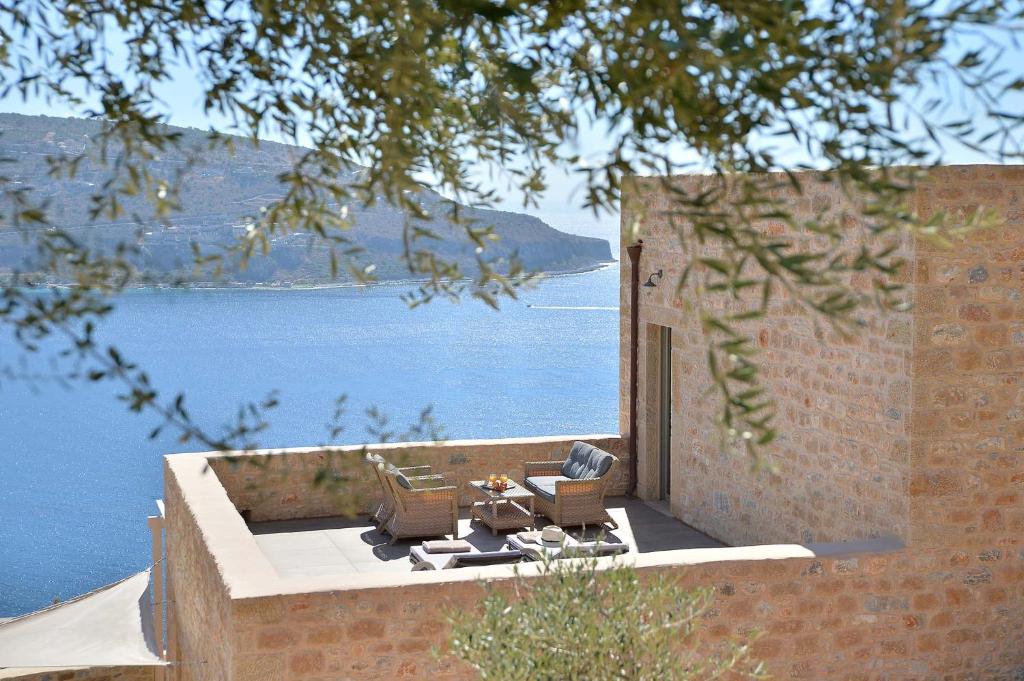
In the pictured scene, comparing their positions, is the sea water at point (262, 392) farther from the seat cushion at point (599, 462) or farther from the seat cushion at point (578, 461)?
the seat cushion at point (599, 462)

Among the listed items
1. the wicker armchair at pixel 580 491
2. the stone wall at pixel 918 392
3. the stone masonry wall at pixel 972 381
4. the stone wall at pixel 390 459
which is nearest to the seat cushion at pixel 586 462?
the wicker armchair at pixel 580 491

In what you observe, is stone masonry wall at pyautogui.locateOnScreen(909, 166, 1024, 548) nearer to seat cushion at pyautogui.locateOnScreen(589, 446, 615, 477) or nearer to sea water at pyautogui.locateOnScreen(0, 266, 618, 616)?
seat cushion at pyautogui.locateOnScreen(589, 446, 615, 477)

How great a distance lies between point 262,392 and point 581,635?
53464mm

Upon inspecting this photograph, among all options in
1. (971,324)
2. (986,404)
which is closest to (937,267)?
(971,324)

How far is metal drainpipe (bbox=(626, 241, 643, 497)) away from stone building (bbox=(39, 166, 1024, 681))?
2.77 meters

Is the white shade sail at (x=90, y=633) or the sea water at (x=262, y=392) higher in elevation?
the white shade sail at (x=90, y=633)

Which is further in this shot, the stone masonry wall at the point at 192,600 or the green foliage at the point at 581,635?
the stone masonry wall at the point at 192,600

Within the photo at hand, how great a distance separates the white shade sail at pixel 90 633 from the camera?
814 centimetres

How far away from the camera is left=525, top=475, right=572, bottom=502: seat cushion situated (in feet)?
34.2

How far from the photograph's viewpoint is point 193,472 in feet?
32.1

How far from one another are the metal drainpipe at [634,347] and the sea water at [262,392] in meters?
16.2


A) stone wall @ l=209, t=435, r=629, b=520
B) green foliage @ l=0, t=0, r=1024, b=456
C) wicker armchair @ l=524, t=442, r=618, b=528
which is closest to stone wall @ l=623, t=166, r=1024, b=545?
wicker armchair @ l=524, t=442, r=618, b=528

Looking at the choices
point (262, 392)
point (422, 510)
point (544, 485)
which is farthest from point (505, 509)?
point (262, 392)

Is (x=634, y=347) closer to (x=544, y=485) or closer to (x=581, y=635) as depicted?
(x=544, y=485)
